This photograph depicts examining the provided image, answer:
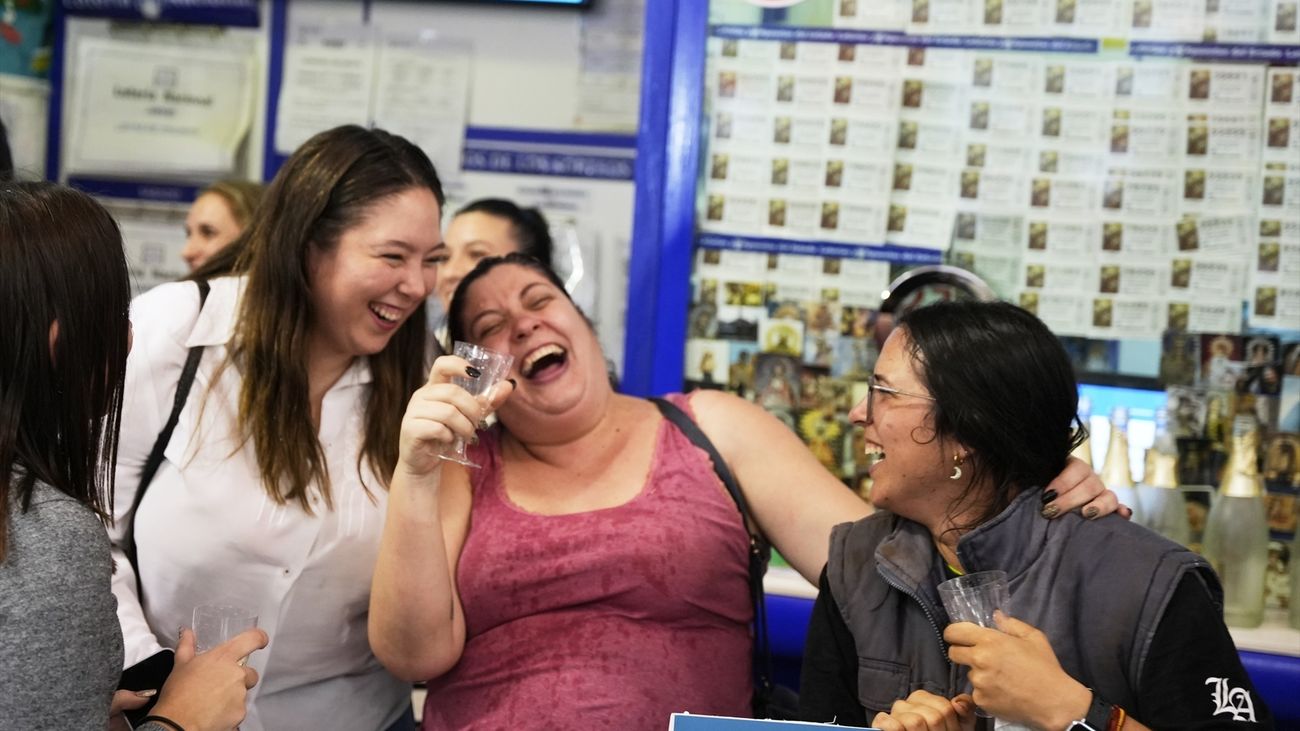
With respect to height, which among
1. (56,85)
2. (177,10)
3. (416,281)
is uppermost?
(177,10)

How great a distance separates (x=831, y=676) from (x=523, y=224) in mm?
2049

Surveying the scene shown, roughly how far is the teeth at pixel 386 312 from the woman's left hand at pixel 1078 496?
3.84 ft

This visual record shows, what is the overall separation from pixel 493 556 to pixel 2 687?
101 centimetres

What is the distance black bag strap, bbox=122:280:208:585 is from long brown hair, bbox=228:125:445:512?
0.22 feet

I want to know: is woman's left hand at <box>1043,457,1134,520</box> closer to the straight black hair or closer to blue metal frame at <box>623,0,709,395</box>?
the straight black hair

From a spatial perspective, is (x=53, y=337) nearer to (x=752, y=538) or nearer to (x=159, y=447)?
(x=159, y=447)

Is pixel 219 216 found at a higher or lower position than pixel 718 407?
higher

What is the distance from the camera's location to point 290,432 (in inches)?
91.7

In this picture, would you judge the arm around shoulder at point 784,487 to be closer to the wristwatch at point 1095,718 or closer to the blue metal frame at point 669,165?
the wristwatch at point 1095,718

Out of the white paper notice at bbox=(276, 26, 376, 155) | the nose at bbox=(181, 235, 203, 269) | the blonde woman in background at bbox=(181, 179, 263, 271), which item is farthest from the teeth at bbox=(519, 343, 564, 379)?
the white paper notice at bbox=(276, 26, 376, 155)

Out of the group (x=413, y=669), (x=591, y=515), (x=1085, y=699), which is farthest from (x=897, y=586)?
(x=413, y=669)

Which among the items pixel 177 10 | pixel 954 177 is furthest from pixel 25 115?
pixel 954 177

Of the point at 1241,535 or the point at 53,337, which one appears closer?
the point at 53,337

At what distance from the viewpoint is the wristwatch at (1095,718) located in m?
1.65
